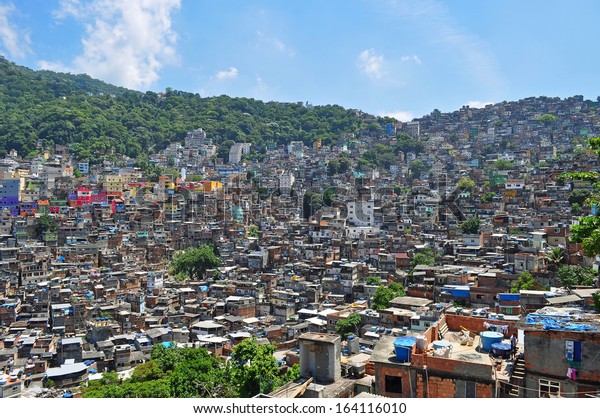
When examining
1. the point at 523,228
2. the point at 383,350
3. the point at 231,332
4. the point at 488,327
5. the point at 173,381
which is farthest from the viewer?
the point at 523,228

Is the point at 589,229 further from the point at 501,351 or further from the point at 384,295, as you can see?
the point at 384,295

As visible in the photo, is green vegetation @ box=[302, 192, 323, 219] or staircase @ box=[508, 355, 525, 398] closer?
staircase @ box=[508, 355, 525, 398]

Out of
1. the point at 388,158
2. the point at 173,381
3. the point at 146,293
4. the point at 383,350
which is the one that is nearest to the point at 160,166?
the point at 388,158

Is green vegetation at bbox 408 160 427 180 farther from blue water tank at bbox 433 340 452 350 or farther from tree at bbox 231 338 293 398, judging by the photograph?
blue water tank at bbox 433 340 452 350

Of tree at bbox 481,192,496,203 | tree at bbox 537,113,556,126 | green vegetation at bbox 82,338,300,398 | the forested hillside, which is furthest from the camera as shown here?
tree at bbox 537,113,556,126

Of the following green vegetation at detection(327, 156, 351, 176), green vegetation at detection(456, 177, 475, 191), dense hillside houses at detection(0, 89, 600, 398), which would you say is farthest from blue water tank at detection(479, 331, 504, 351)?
green vegetation at detection(327, 156, 351, 176)

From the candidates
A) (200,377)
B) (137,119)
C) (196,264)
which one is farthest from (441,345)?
(137,119)

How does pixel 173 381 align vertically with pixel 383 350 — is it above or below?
below

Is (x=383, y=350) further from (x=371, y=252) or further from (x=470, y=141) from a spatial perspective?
(x=470, y=141)
